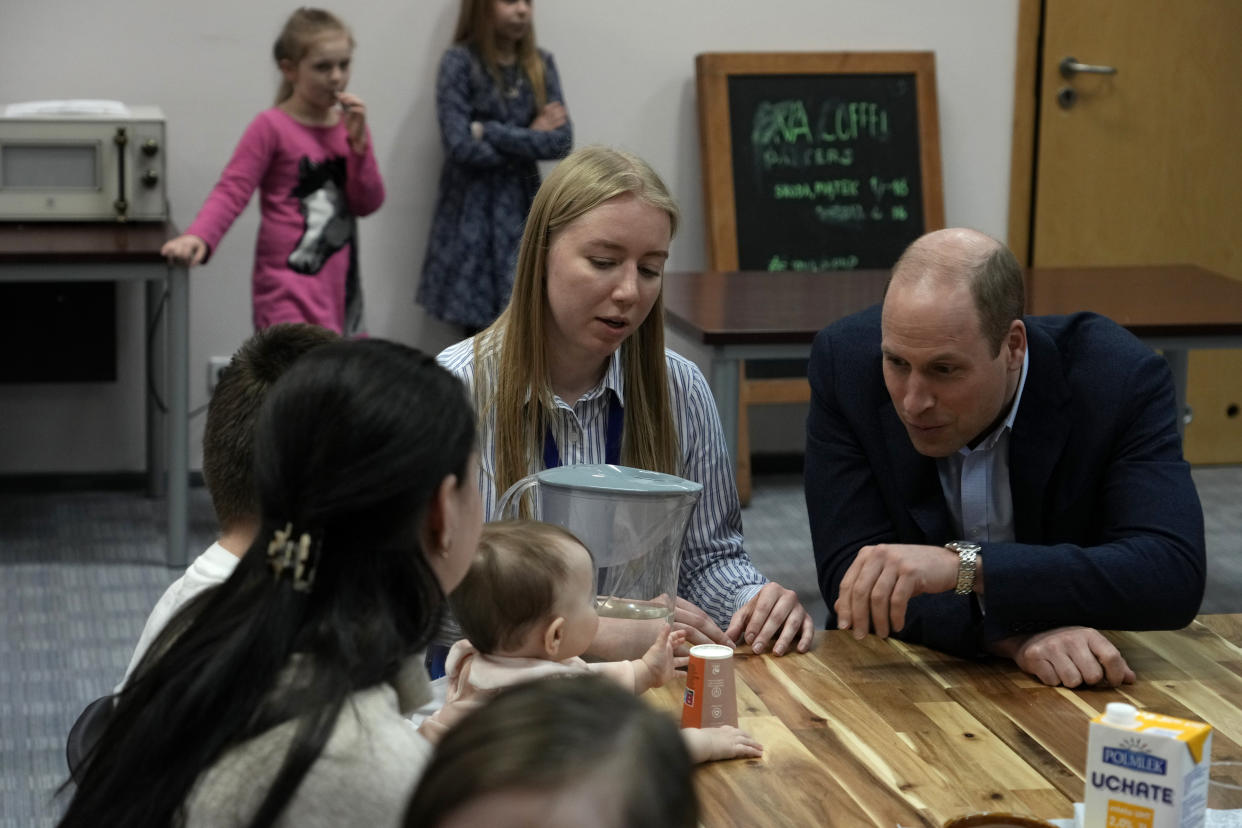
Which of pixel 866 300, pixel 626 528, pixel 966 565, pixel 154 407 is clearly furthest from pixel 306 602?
pixel 154 407

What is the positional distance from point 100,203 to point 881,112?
280cm

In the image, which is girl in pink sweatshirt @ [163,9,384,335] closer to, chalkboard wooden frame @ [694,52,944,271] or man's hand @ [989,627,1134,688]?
chalkboard wooden frame @ [694,52,944,271]

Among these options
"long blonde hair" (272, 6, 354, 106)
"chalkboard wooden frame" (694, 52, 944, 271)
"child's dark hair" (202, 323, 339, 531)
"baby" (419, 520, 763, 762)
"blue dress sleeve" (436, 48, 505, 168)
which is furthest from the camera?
"chalkboard wooden frame" (694, 52, 944, 271)

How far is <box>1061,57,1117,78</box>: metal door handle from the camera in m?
5.93

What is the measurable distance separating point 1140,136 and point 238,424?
4.90 m

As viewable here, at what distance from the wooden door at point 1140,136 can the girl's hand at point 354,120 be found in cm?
261

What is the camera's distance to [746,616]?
85.4 inches

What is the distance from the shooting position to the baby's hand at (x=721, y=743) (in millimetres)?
1697

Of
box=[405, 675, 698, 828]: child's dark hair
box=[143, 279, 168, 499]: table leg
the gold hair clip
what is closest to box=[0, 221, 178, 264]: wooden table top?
box=[143, 279, 168, 499]: table leg

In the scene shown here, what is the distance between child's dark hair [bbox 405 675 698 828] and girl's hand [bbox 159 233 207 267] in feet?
11.8

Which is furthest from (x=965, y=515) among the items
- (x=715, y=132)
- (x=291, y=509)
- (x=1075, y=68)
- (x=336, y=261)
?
(x=1075, y=68)

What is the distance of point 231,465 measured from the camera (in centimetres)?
190

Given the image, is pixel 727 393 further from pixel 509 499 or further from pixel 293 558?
pixel 293 558

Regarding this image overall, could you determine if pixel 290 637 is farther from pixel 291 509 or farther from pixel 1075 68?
pixel 1075 68
